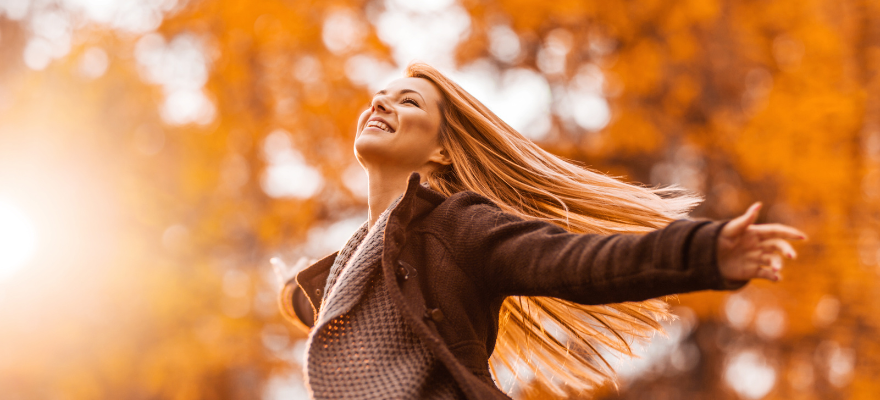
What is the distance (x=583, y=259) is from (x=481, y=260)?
365 millimetres

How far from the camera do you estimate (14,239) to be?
740 centimetres

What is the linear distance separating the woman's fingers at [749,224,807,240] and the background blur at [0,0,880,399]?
5.83 m

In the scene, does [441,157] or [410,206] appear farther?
[441,157]

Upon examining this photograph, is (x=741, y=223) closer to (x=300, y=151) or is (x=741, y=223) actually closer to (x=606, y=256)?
(x=606, y=256)

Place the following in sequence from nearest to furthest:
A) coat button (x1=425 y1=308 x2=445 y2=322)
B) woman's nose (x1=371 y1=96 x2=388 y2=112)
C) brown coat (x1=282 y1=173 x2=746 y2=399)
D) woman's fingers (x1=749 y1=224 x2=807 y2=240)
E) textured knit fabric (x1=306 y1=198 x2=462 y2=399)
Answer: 1. woman's fingers (x1=749 y1=224 x2=807 y2=240)
2. brown coat (x1=282 y1=173 x2=746 y2=399)
3. textured knit fabric (x1=306 y1=198 x2=462 y2=399)
4. coat button (x1=425 y1=308 x2=445 y2=322)
5. woman's nose (x1=371 y1=96 x2=388 y2=112)

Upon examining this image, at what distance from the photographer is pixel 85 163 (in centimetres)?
720

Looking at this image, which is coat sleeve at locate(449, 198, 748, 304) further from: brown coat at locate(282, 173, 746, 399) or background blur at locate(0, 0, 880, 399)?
background blur at locate(0, 0, 880, 399)

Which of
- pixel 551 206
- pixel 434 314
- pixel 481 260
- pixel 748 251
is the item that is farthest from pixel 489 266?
pixel 748 251

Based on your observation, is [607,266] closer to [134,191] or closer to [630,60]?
[630,60]

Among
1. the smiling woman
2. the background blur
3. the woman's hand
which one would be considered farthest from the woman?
the smiling woman

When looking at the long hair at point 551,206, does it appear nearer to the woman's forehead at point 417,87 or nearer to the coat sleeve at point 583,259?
the woman's forehead at point 417,87

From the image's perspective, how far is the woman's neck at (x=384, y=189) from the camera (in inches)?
92.7

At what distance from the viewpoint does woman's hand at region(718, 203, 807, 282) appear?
1357 millimetres

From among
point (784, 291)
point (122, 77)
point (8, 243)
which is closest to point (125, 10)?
point (122, 77)
